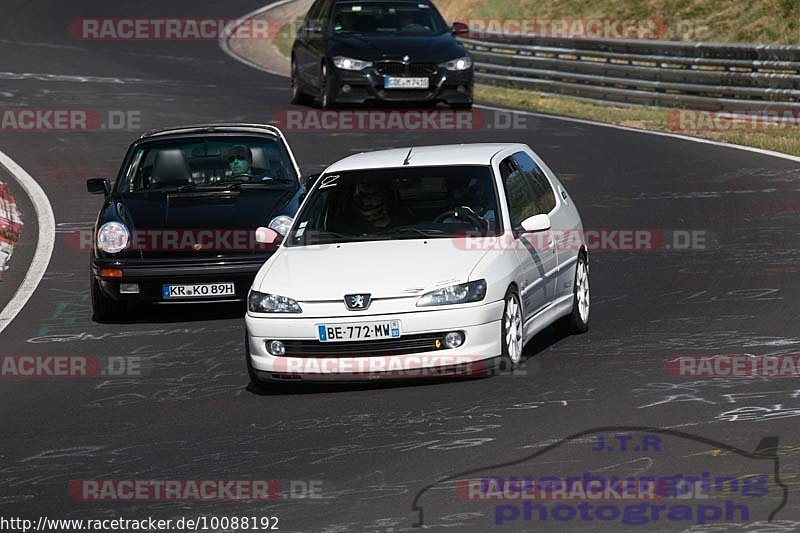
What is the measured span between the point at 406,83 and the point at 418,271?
15081 mm

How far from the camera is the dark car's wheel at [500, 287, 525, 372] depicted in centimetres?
1005

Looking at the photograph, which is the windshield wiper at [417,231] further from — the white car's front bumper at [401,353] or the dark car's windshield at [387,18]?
the dark car's windshield at [387,18]

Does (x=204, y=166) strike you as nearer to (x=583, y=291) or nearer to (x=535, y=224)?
(x=583, y=291)

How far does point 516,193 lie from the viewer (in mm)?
11148

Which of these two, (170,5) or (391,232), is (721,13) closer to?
(170,5)

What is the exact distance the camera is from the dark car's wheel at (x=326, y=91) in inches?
997

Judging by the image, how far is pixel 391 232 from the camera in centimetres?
1073

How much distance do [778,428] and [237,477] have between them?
270 cm

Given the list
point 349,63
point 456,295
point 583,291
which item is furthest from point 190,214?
point 349,63

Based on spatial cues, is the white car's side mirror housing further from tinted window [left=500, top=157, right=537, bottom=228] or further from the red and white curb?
the red and white curb

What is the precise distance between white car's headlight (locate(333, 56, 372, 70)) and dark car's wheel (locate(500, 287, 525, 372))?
49.3 feet

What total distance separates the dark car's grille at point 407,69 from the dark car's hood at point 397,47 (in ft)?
0.23

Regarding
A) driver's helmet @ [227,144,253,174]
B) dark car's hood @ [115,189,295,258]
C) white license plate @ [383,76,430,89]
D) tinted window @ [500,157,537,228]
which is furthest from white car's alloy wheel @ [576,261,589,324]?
white license plate @ [383,76,430,89]

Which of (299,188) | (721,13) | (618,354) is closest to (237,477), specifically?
(618,354)
